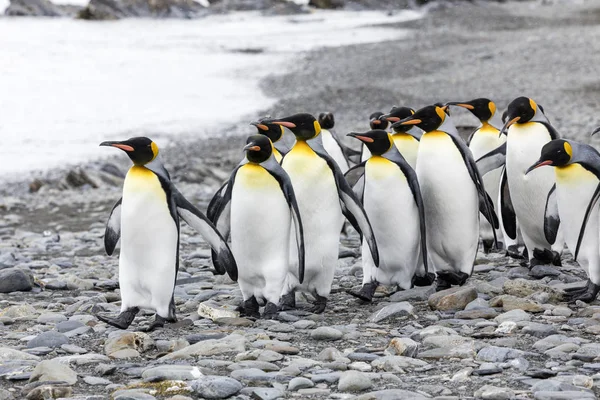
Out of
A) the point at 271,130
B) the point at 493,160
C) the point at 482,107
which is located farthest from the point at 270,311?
the point at 482,107

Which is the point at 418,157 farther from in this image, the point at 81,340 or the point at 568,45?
the point at 568,45

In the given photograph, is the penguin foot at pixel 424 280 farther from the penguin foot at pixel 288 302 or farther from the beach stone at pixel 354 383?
the beach stone at pixel 354 383

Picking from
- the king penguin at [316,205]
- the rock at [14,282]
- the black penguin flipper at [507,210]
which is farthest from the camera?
the black penguin flipper at [507,210]

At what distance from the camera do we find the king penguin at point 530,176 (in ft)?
18.5

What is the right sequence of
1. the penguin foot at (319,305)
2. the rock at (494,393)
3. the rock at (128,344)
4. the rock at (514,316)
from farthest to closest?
the penguin foot at (319,305) → the rock at (514,316) → the rock at (128,344) → the rock at (494,393)

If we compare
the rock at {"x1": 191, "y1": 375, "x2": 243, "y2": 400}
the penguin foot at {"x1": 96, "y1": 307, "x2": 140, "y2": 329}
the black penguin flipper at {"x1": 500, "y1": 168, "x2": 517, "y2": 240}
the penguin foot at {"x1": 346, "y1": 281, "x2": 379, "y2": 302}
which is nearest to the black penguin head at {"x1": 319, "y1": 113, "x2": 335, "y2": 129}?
the black penguin flipper at {"x1": 500, "y1": 168, "x2": 517, "y2": 240}

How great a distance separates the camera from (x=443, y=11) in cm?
3262

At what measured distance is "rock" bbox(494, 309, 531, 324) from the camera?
14.3 ft

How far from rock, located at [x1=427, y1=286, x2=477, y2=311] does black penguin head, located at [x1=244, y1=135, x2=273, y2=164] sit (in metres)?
1.10

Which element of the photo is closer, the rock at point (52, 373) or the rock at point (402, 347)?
the rock at point (52, 373)

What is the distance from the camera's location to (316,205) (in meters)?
5.09

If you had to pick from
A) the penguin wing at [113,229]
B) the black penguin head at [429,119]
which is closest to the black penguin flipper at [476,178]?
the black penguin head at [429,119]

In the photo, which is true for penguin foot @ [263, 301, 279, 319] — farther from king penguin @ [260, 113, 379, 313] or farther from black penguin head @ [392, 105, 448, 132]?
black penguin head @ [392, 105, 448, 132]

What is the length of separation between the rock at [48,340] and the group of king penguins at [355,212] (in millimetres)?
336
